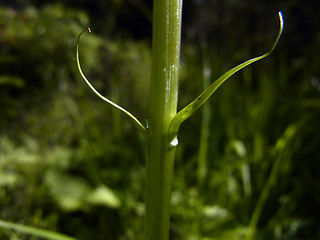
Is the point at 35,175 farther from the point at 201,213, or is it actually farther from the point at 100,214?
the point at 201,213

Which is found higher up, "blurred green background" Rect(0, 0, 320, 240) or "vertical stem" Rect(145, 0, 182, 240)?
"blurred green background" Rect(0, 0, 320, 240)

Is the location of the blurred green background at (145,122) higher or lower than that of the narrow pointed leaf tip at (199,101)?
higher

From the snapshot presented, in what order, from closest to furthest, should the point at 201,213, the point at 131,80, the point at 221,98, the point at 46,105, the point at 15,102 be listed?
the point at 201,213, the point at 221,98, the point at 15,102, the point at 46,105, the point at 131,80

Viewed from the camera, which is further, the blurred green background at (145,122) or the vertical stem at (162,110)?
the blurred green background at (145,122)

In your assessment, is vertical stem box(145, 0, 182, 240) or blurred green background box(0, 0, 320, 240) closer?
vertical stem box(145, 0, 182, 240)

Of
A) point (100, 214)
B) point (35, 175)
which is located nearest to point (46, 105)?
point (35, 175)
